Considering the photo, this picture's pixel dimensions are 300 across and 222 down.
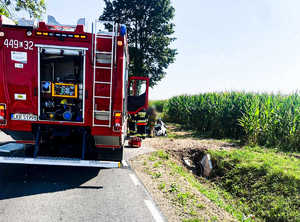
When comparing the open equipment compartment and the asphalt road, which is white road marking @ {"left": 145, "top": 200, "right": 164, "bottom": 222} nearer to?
the asphalt road

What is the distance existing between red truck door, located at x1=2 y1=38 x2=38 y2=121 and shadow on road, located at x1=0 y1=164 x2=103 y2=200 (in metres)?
1.26

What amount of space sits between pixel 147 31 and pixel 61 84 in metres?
25.9

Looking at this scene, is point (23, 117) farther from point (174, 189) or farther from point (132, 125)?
point (132, 125)

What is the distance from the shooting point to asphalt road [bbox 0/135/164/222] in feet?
12.2

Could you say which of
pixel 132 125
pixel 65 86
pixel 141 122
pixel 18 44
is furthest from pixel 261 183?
pixel 18 44

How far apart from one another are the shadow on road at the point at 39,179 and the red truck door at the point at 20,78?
1.26 meters

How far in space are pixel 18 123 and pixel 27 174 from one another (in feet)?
3.82

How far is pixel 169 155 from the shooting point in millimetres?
8562

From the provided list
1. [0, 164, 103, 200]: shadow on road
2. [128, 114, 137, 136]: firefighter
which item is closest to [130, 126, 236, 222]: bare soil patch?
[0, 164, 103, 200]: shadow on road

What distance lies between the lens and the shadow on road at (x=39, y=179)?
4.58 m

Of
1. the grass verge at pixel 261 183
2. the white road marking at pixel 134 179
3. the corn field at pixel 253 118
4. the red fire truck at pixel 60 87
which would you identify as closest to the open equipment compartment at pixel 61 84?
the red fire truck at pixel 60 87

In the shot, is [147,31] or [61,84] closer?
[61,84]

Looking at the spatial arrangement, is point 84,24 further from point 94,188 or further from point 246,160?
point 246,160

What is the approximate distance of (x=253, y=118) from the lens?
10094mm
